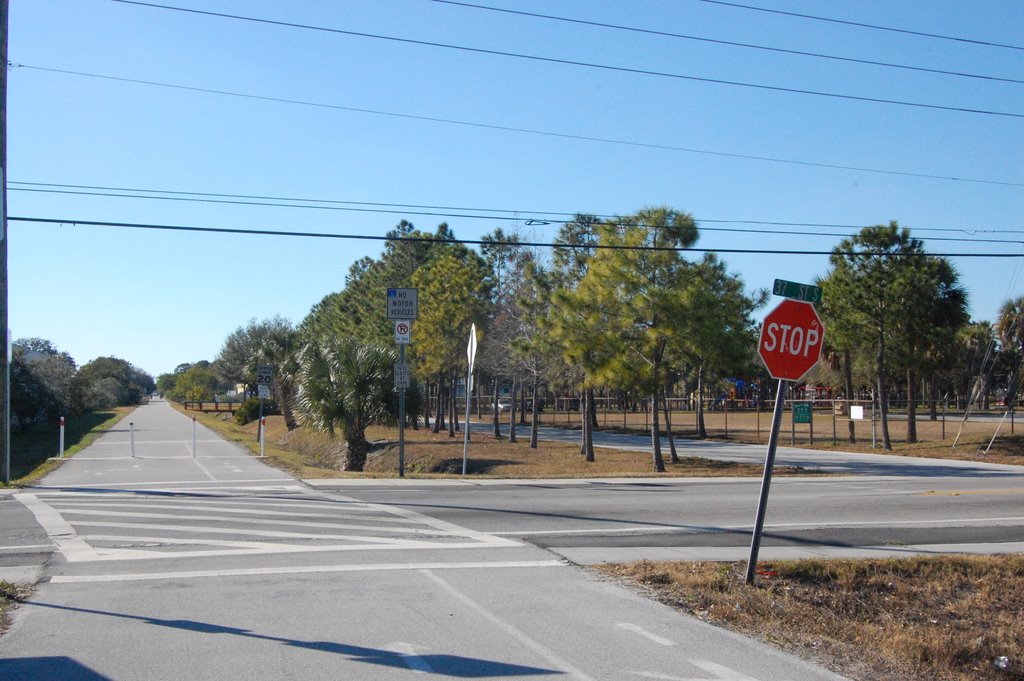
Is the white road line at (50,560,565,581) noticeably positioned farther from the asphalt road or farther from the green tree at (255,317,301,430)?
the green tree at (255,317,301,430)

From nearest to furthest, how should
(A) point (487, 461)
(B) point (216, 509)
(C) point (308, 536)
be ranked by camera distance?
(C) point (308, 536), (B) point (216, 509), (A) point (487, 461)

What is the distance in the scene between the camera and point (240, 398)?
413 ft

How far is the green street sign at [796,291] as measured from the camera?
9.01 meters

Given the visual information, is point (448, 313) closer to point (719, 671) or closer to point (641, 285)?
point (641, 285)

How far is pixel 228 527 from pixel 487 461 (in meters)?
18.3

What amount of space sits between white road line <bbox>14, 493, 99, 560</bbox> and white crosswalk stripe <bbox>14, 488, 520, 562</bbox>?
0.01m

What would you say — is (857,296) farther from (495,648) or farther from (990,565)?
(495,648)

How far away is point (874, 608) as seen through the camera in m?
9.15

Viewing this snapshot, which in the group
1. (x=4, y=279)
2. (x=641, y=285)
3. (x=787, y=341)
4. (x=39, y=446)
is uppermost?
(x=641, y=285)

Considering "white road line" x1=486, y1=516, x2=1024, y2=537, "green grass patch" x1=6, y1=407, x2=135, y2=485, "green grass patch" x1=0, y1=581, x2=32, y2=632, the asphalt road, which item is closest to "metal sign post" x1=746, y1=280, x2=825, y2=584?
the asphalt road

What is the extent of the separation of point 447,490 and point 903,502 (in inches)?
341

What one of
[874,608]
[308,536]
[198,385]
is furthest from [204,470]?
[198,385]

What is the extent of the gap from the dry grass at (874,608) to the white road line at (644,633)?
2.80ft

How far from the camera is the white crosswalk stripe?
10695mm
